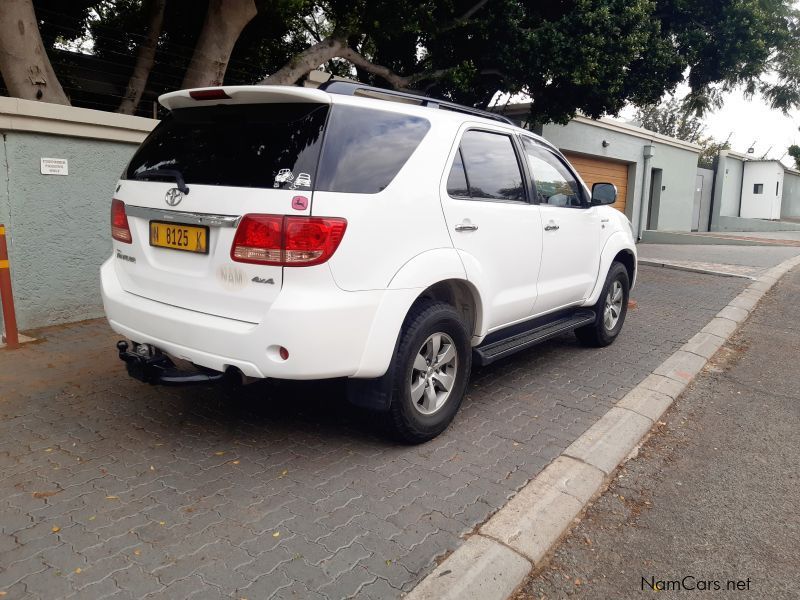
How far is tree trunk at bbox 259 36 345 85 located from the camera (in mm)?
8070

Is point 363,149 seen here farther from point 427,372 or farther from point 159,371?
point 159,371

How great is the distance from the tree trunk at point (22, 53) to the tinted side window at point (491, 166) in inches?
186

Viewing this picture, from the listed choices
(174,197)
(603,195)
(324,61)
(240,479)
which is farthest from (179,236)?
(324,61)

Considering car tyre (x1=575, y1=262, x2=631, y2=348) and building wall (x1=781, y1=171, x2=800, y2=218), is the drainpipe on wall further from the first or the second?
building wall (x1=781, y1=171, x2=800, y2=218)

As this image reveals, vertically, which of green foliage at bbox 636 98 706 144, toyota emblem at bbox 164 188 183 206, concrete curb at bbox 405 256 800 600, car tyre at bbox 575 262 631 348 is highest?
green foliage at bbox 636 98 706 144

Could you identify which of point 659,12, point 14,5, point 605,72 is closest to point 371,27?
point 605,72

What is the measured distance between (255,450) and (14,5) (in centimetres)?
524

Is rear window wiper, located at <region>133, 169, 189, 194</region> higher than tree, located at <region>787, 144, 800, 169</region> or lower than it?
lower

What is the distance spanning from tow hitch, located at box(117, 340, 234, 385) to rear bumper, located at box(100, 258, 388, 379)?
0.07 m

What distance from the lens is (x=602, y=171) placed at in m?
17.4

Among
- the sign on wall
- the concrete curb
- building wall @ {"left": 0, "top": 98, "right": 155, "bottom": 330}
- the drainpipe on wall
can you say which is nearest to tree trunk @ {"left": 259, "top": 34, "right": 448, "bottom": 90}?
building wall @ {"left": 0, "top": 98, "right": 155, "bottom": 330}

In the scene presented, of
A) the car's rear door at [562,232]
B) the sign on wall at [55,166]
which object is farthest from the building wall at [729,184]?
the sign on wall at [55,166]

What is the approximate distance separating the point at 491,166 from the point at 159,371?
2398 mm

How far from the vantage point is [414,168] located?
352 centimetres
